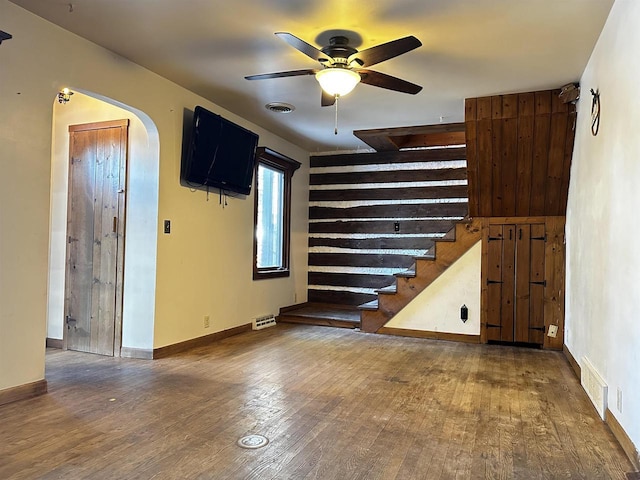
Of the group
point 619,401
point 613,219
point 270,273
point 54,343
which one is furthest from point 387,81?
point 54,343

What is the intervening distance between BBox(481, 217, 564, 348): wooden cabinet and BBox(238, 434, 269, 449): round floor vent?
3.59 meters

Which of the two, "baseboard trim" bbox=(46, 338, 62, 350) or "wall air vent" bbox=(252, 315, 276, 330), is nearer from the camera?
"baseboard trim" bbox=(46, 338, 62, 350)

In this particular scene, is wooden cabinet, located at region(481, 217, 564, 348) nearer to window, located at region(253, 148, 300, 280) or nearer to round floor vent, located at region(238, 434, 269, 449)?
window, located at region(253, 148, 300, 280)

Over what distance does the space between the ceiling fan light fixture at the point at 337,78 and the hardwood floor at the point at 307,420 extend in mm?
2203

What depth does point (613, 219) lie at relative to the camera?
279cm

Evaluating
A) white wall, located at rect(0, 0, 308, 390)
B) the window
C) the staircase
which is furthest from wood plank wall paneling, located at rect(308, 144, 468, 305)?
white wall, located at rect(0, 0, 308, 390)

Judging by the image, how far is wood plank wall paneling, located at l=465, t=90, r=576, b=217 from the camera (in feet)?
14.6

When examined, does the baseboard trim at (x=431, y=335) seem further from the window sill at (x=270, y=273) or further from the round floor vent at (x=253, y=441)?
the round floor vent at (x=253, y=441)

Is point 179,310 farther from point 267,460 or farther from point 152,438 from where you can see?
point 267,460

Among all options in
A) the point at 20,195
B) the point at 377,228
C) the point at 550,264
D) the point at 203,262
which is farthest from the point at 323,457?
the point at 377,228

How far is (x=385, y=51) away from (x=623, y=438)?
8.60 feet

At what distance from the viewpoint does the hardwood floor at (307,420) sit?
7.23 feet

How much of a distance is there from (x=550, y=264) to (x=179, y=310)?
409 cm

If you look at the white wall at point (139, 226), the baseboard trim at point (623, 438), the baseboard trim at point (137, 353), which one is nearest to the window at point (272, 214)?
the white wall at point (139, 226)
